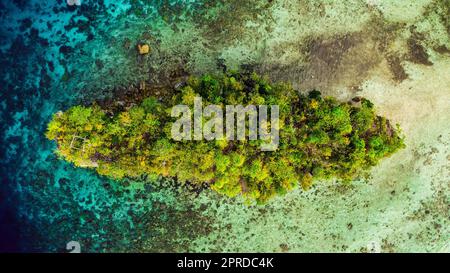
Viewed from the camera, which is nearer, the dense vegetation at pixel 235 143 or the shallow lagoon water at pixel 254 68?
the dense vegetation at pixel 235 143

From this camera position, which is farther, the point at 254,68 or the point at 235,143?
the point at 254,68

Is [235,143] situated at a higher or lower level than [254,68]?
lower

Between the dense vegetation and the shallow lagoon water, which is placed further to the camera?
the shallow lagoon water

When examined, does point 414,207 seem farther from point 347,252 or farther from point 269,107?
point 269,107
